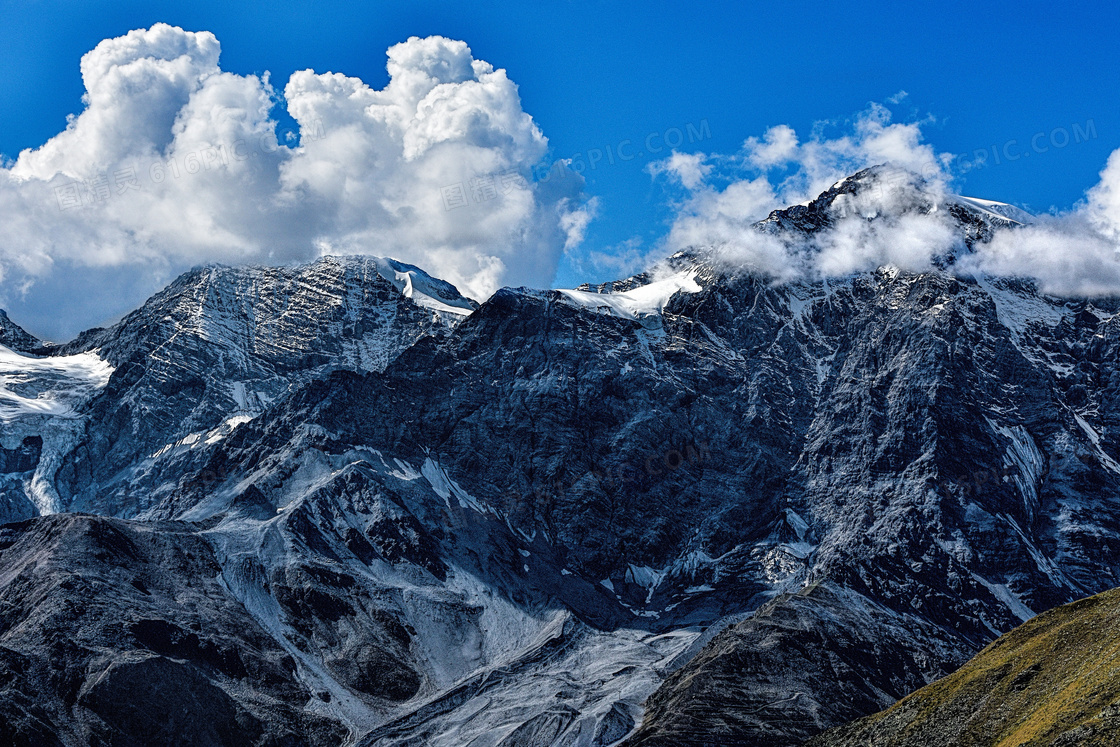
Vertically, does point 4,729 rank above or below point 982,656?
above

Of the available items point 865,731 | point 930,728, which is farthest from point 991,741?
point 865,731

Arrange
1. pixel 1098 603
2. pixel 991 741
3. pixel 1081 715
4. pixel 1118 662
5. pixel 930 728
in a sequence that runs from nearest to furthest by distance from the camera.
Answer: pixel 1081 715, pixel 1118 662, pixel 991 741, pixel 930 728, pixel 1098 603

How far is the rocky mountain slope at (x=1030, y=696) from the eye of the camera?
453ft

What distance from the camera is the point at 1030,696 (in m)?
162

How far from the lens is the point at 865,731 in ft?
614

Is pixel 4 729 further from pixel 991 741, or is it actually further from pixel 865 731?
pixel 991 741

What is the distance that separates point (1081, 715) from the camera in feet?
449

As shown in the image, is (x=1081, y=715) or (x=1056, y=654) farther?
(x=1056, y=654)

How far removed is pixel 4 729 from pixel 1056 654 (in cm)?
16130

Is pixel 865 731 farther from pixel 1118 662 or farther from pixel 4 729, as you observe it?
pixel 4 729

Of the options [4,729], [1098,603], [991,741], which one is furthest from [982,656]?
[4,729]

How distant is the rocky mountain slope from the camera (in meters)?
138

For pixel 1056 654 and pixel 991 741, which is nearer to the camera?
pixel 991 741

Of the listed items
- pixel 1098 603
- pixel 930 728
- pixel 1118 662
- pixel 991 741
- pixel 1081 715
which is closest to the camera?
pixel 1081 715
